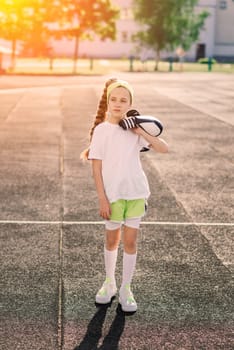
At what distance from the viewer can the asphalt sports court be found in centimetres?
467

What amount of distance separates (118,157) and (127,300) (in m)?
1.12

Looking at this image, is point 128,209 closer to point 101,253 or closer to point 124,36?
point 101,253

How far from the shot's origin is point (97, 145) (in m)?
4.84

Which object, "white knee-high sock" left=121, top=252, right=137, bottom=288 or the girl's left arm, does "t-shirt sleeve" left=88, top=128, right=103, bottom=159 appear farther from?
"white knee-high sock" left=121, top=252, right=137, bottom=288

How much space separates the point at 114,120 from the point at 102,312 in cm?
147

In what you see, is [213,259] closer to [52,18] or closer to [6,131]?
[6,131]

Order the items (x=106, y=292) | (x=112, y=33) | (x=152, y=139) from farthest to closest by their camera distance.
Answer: (x=112, y=33) < (x=106, y=292) < (x=152, y=139)

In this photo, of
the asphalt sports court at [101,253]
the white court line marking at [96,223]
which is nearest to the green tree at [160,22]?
the asphalt sports court at [101,253]

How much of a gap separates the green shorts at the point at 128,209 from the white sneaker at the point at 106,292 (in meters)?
0.62

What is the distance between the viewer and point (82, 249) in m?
6.69

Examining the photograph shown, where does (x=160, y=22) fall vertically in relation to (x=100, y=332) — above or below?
above

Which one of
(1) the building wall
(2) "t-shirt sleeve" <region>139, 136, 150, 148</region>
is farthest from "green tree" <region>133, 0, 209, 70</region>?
(2) "t-shirt sleeve" <region>139, 136, 150, 148</region>

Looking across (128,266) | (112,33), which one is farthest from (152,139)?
(112,33)

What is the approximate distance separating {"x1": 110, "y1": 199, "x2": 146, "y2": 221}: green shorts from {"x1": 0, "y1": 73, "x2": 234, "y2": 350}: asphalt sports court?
2.50 ft
